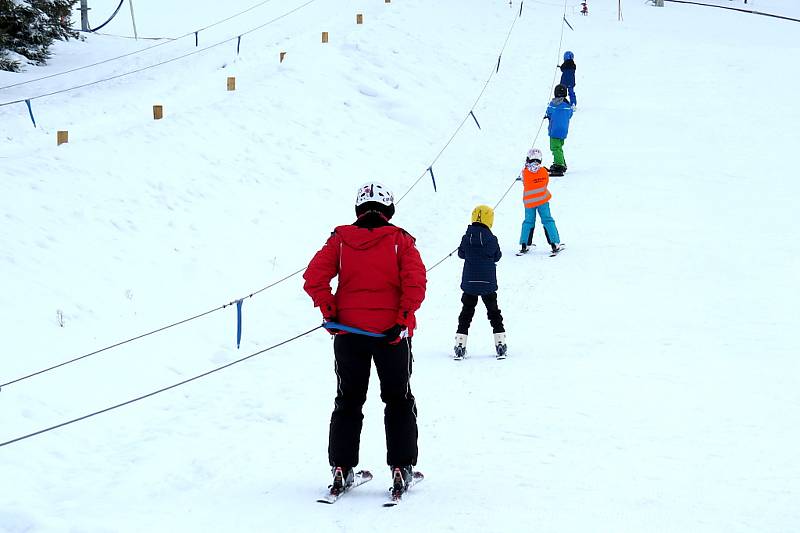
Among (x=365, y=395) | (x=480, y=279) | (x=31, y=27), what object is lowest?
(x=365, y=395)

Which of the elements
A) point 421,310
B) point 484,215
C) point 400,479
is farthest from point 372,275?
point 421,310

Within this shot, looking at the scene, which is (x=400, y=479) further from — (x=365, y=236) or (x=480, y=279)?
(x=480, y=279)

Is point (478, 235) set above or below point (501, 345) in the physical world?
above

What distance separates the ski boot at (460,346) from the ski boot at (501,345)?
327mm

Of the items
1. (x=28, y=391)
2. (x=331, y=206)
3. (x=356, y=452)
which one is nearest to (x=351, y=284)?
(x=356, y=452)

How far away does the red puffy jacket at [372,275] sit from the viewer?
5449mm

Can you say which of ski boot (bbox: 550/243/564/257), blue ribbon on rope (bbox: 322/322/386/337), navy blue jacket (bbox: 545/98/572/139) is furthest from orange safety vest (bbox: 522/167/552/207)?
blue ribbon on rope (bbox: 322/322/386/337)

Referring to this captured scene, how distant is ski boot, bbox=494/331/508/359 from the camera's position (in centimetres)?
909

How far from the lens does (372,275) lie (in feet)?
17.9

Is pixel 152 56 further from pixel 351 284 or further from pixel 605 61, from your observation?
pixel 351 284

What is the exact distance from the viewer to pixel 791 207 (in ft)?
49.5

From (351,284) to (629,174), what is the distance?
13.1 meters

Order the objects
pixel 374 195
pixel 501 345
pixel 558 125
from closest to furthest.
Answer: pixel 374 195, pixel 501 345, pixel 558 125

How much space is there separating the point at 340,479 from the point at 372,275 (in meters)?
1.35
